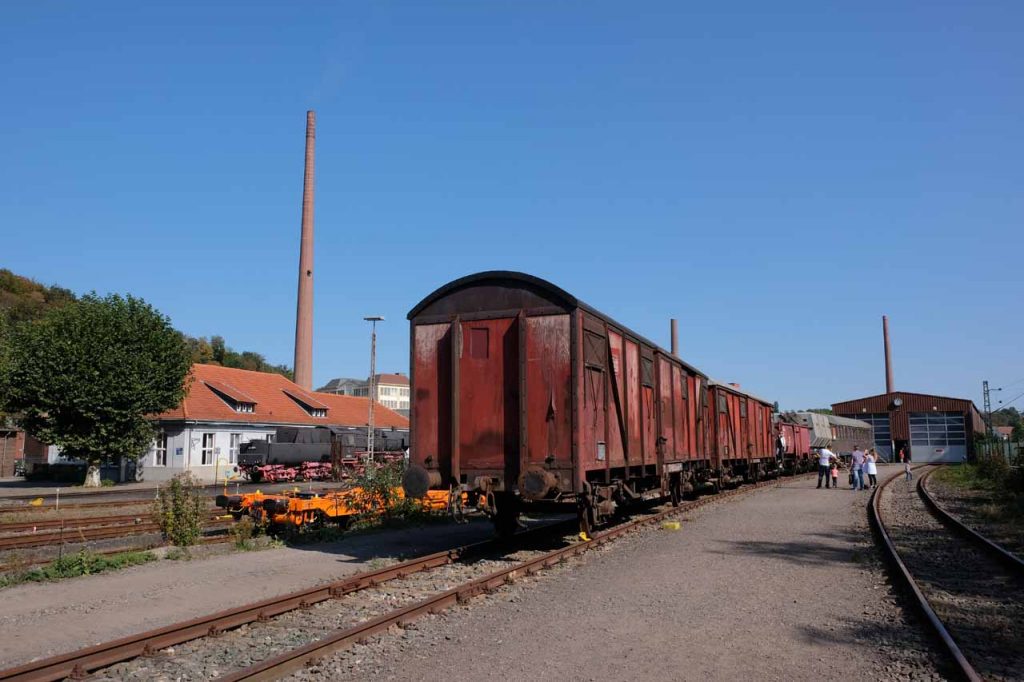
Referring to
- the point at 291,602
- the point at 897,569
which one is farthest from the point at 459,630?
the point at 897,569

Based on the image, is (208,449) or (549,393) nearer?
(549,393)

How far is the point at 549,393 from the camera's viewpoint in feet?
33.9

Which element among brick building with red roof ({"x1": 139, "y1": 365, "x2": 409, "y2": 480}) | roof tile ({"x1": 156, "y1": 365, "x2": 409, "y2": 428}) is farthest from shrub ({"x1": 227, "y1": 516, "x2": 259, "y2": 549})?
roof tile ({"x1": 156, "y1": 365, "x2": 409, "y2": 428})

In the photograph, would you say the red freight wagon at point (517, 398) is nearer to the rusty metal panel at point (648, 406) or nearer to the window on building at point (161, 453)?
the rusty metal panel at point (648, 406)

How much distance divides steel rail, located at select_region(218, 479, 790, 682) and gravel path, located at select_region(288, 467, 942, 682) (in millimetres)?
134

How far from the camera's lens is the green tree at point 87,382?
31.5 m

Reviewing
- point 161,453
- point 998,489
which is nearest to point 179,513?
point 998,489

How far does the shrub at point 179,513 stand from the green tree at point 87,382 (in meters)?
21.9

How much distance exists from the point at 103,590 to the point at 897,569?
1028cm

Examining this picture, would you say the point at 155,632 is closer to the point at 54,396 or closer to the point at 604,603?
the point at 604,603

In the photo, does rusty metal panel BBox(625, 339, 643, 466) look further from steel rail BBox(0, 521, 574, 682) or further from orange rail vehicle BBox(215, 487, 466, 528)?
steel rail BBox(0, 521, 574, 682)

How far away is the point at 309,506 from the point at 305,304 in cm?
3998

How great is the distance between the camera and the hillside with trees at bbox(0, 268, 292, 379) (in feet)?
254

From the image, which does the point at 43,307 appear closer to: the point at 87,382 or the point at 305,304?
the point at 305,304
